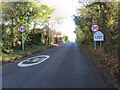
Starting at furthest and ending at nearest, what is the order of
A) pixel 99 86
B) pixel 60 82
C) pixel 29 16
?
pixel 29 16, pixel 60 82, pixel 99 86

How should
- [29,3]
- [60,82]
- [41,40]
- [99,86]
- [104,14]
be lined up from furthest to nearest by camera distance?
[41,40]
[29,3]
[104,14]
[60,82]
[99,86]

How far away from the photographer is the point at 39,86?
4.82m

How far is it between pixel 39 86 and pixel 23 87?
58 centimetres

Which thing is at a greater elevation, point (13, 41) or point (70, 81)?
point (13, 41)

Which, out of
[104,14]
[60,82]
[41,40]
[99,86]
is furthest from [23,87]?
[41,40]

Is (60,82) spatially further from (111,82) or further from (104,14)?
(104,14)

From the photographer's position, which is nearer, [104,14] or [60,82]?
[60,82]

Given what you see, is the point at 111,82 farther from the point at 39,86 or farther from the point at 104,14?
the point at 104,14

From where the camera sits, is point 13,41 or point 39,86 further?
point 13,41

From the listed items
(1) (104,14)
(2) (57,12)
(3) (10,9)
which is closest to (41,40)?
(2) (57,12)

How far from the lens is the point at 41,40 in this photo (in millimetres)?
29172

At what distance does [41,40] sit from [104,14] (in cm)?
1990

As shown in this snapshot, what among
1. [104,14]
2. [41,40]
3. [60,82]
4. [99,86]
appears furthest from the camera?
[41,40]

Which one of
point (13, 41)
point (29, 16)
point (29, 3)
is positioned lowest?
point (13, 41)
